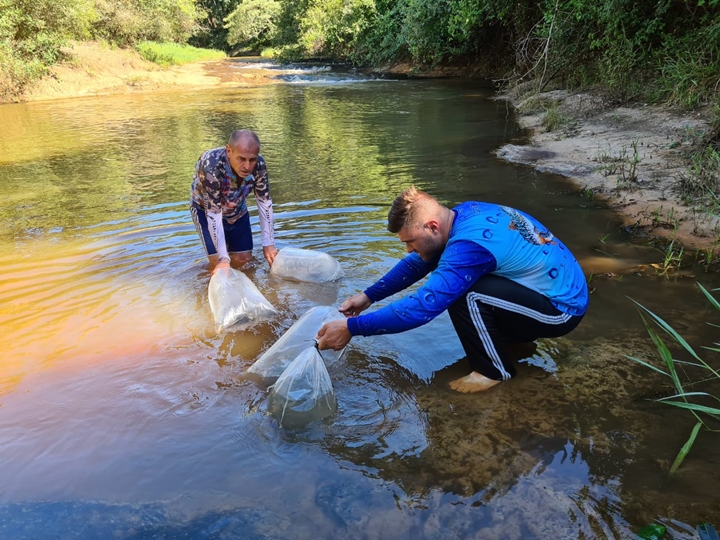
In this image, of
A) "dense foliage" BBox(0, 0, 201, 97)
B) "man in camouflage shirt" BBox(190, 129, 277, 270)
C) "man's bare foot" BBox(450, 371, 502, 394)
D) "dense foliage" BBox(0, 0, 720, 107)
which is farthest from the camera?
"dense foliage" BBox(0, 0, 201, 97)

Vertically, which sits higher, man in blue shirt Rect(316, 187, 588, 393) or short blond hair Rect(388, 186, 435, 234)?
short blond hair Rect(388, 186, 435, 234)

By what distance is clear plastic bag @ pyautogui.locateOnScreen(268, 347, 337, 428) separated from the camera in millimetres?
2621

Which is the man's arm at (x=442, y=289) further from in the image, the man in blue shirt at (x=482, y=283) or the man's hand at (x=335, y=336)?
the man's hand at (x=335, y=336)

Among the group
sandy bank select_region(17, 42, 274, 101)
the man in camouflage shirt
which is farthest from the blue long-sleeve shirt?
sandy bank select_region(17, 42, 274, 101)

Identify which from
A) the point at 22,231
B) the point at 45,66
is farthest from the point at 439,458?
the point at 45,66

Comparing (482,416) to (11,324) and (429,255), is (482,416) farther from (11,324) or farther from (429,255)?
(11,324)

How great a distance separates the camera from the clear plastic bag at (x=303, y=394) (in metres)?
2.62

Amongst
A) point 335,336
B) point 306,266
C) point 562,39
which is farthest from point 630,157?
point 562,39

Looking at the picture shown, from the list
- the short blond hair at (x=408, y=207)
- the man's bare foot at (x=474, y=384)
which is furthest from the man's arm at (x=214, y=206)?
the man's bare foot at (x=474, y=384)

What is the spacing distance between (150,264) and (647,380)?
13.4 feet

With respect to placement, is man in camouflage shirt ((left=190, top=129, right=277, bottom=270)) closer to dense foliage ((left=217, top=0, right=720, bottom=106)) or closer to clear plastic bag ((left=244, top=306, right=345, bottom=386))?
clear plastic bag ((left=244, top=306, right=345, bottom=386))

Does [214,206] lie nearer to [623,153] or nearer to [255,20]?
[623,153]

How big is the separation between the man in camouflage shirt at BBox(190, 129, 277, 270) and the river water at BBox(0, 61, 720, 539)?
1.15ft

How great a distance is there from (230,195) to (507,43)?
17096 millimetres
